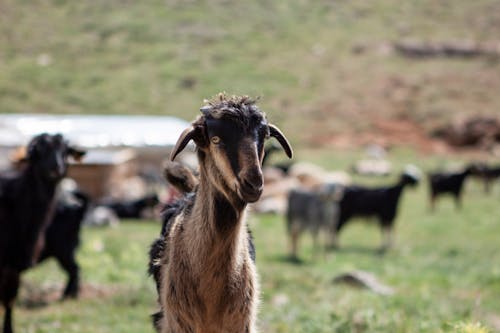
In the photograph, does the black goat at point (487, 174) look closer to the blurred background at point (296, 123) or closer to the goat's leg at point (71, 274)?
the blurred background at point (296, 123)

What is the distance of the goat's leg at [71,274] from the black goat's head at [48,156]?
2396mm

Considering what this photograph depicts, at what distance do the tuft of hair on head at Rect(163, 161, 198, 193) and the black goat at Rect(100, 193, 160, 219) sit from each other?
1630 cm

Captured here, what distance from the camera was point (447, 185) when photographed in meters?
26.4

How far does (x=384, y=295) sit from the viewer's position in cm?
1045

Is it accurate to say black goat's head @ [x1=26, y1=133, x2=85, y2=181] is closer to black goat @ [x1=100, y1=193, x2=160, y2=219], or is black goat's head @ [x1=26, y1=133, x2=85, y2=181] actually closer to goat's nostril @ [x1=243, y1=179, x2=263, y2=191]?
goat's nostril @ [x1=243, y1=179, x2=263, y2=191]

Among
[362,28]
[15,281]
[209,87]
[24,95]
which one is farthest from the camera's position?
[362,28]

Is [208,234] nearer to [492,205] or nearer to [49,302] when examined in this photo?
[49,302]

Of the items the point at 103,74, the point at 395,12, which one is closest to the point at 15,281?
the point at 103,74

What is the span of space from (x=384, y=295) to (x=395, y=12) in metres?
55.9

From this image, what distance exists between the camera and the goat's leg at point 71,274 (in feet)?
35.6

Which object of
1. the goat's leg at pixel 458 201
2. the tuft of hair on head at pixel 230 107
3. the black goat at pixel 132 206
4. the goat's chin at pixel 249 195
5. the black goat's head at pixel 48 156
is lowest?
the goat's leg at pixel 458 201

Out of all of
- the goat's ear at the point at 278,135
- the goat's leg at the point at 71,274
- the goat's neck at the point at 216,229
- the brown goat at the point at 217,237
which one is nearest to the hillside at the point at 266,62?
the goat's leg at the point at 71,274

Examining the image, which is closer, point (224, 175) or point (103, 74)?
point (224, 175)

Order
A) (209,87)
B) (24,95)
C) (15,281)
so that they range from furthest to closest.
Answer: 1. (209,87)
2. (24,95)
3. (15,281)
